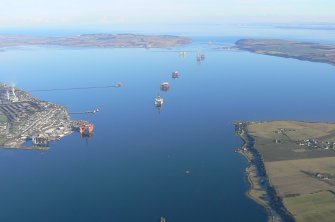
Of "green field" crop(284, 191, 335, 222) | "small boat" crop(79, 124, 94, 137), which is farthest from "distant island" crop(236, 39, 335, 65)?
"green field" crop(284, 191, 335, 222)

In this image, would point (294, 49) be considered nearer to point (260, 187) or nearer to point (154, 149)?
point (154, 149)

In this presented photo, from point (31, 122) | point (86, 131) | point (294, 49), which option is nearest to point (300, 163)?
point (86, 131)

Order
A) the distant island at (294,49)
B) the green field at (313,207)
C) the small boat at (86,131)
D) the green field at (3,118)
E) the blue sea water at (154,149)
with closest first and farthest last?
the green field at (313,207)
the blue sea water at (154,149)
the small boat at (86,131)
the green field at (3,118)
the distant island at (294,49)

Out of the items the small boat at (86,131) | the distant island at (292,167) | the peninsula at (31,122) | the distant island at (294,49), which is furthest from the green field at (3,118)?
the distant island at (294,49)

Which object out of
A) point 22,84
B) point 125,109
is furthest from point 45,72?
point 125,109

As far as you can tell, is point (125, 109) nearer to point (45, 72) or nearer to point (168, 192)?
point (168, 192)

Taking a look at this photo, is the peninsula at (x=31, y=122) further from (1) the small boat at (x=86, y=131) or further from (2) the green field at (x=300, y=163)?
(2) the green field at (x=300, y=163)
